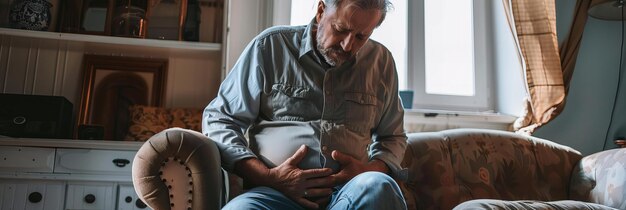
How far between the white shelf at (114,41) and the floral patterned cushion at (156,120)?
26 cm

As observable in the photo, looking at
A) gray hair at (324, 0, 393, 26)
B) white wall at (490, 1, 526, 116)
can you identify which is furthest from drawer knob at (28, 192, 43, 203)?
white wall at (490, 1, 526, 116)

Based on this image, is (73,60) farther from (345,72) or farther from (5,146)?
(345,72)

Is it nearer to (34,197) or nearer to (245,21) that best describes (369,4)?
(245,21)

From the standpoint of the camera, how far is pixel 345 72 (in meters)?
1.51

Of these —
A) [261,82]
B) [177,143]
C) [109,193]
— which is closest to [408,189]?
[261,82]

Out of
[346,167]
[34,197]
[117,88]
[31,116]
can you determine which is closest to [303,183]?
[346,167]

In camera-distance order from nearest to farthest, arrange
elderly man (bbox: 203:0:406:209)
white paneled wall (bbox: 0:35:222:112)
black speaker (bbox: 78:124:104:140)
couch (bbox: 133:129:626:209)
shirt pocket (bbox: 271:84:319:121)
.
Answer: elderly man (bbox: 203:0:406:209)
shirt pocket (bbox: 271:84:319:121)
couch (bbox: 133:129:626:209)
black speaker (bbox: 78:124:104:140)
white paneled wall (bbox: 0:35:222:112)

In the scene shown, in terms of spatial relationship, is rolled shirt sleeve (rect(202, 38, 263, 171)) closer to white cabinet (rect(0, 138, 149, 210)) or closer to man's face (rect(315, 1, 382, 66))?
man's face (rect(315, 1, 382, 66))

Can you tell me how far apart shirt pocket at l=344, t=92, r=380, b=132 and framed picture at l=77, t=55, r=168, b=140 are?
119cm

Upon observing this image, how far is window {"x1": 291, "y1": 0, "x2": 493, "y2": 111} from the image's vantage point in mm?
2648

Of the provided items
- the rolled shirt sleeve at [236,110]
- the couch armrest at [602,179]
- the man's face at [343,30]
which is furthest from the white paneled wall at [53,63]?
the couch armrest at [602,179]

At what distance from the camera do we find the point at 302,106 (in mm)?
1441

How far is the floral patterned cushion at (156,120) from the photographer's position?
7.20ft

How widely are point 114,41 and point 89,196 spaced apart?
0.65 metres
